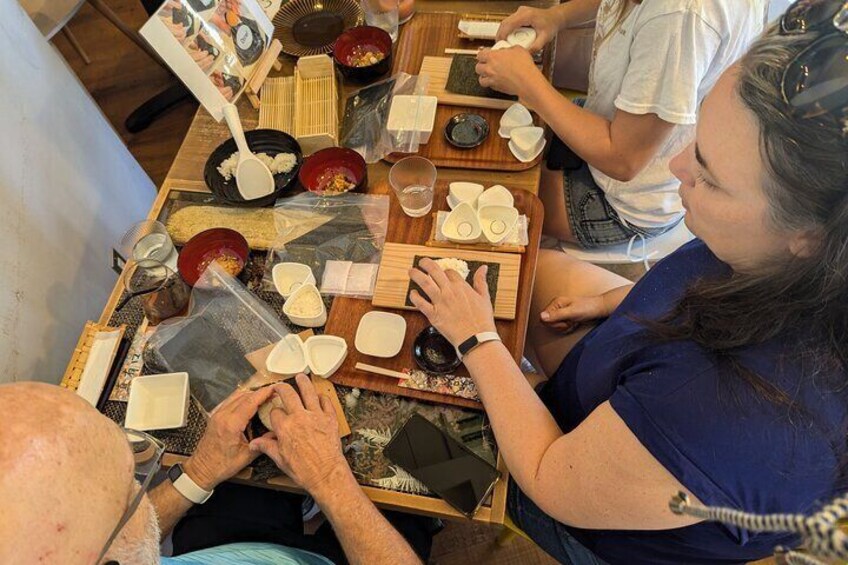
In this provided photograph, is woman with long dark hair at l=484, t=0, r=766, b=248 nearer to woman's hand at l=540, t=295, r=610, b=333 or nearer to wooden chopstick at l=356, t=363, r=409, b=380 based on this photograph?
woman's hand at l=540, t=295, r=610, b=333

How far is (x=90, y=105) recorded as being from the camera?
6.96 ft

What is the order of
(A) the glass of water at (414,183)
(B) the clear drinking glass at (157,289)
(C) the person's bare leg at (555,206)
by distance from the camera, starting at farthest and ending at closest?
(C) the person's bare leg at (555,206), (A) the glass of water at (414,183), (B) the clear drinking glass at (157,289)

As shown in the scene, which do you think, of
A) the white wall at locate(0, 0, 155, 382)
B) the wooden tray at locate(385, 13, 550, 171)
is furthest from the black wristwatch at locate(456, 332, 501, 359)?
the white wall at locate(0, 0, 155, 382)

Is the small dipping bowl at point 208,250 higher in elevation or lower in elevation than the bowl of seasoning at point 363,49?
lower

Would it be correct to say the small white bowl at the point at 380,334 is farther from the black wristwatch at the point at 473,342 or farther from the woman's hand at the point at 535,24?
the woman's hand at the point at 535,24

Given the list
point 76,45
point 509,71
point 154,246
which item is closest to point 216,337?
point 154,246

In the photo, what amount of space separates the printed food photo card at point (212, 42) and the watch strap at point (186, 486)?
2.92 feet

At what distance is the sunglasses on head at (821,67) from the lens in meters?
0.74

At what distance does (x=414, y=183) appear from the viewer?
4.77ft

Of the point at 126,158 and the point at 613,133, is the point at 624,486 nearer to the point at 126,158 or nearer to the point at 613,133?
the point at 613,133

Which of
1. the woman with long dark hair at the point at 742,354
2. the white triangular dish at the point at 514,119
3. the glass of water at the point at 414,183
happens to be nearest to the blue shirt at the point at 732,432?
the woman with long dark hair at the point at 742,354

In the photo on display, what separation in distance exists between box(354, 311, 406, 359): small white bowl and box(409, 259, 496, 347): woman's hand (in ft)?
0.20

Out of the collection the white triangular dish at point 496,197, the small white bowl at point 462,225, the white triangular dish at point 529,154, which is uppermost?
the white triangular dish at point 529,154

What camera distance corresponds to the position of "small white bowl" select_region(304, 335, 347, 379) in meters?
1.21
